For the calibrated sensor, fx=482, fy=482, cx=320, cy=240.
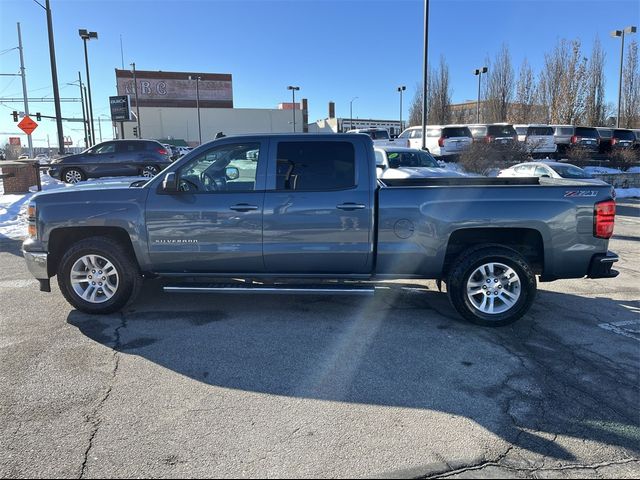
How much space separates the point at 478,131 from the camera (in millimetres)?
24000

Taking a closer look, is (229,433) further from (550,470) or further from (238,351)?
(550,470)

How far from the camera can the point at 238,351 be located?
14.3 feet

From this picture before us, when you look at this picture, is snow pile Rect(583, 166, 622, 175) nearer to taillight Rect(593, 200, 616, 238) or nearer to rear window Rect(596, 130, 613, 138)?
rear window Rect(596, 130, 613, 138)

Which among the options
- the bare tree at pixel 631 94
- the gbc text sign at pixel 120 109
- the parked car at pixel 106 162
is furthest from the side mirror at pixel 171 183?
the bare tree at pixel 631 94

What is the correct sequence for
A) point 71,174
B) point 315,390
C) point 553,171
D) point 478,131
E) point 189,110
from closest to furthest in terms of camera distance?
1. point 315,390
2. point 553,171
3. point 71,174
4. point 478,131
5. point 189,110

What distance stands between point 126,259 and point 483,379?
3.71 m

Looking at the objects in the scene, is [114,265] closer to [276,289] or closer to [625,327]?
[276,289]

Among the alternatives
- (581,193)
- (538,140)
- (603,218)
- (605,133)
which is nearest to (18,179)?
(581,193)

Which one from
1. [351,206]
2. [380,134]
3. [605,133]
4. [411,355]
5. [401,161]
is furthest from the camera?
[605,133]

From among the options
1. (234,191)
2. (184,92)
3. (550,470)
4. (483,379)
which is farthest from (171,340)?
(184,92)

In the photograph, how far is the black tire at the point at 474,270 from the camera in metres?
4.86

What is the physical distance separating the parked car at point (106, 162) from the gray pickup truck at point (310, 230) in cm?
1506

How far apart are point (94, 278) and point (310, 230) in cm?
239

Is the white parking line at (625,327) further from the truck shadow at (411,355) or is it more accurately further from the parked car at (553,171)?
the parked car at (553,171)
